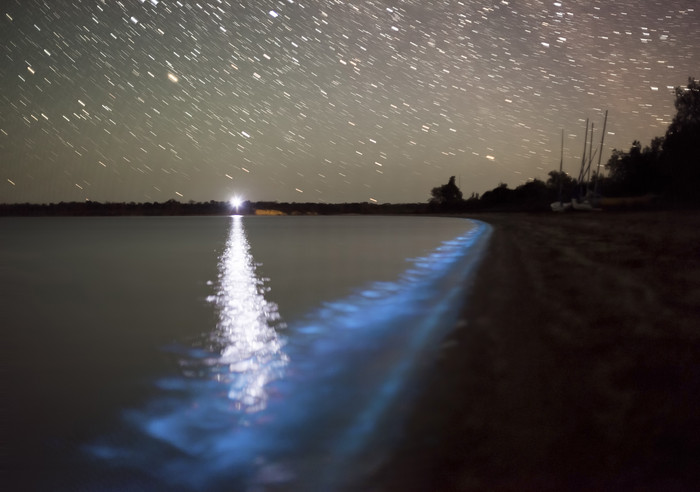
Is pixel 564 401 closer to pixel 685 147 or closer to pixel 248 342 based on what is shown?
pixel 248 342

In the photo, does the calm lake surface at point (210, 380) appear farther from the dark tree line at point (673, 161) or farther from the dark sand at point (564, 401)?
the dark tree line at point (673, 161)

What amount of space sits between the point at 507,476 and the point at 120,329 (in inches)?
220

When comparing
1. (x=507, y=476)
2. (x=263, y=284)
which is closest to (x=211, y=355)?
(x=507, y=476)

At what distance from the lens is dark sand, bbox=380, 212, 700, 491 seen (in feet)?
8.56

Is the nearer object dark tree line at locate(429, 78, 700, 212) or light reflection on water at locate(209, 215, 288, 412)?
light reflection on water at locate(209, 215, 288, 412)

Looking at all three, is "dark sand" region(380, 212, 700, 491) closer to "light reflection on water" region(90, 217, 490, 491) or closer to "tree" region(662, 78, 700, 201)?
"light reflection on water" region(90, 217, 490, 491)

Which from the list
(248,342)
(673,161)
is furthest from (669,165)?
(248,342)

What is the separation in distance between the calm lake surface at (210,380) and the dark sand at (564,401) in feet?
1.07

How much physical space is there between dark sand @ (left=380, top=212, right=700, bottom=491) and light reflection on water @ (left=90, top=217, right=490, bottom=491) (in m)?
0.29

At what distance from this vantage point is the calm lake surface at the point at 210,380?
293cm

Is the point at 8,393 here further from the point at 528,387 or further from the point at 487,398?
the point at 528,387

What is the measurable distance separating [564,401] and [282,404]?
74.1 inches

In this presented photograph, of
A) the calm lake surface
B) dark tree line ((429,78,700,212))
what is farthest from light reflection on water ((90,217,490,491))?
dark tree line ((429,78,700,212))

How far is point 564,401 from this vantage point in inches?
136
